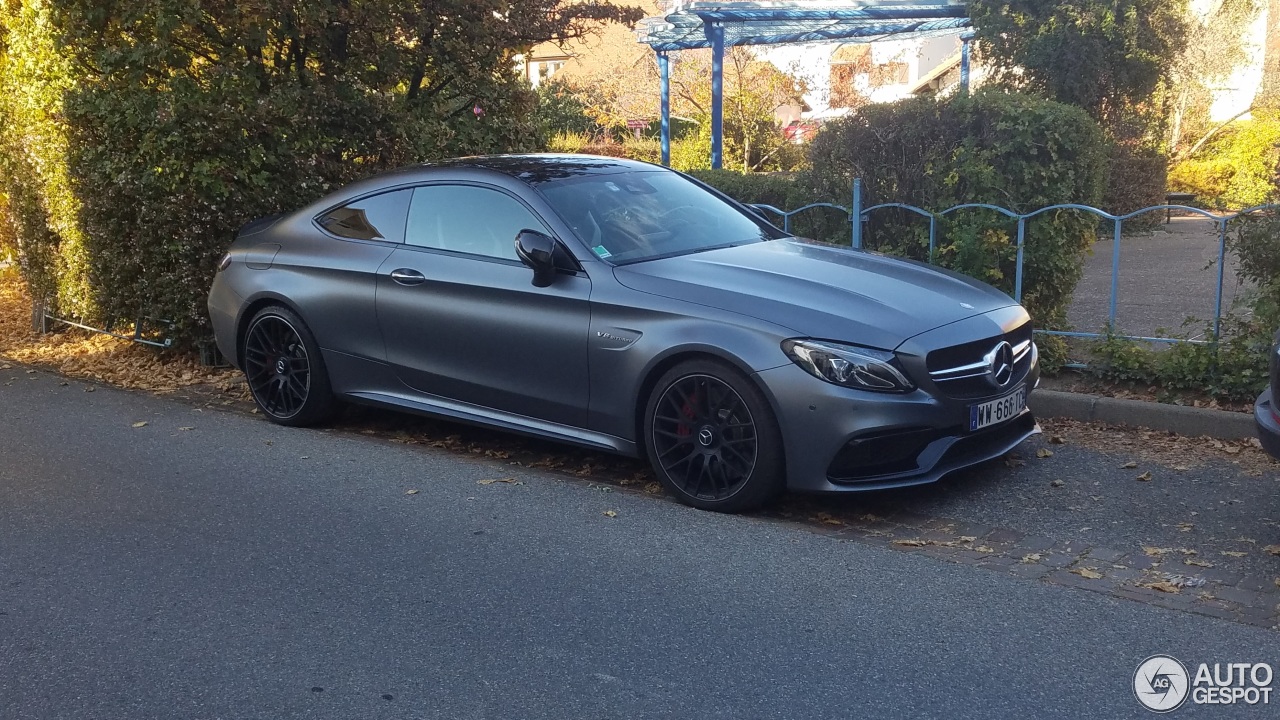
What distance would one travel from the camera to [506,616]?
4285mm

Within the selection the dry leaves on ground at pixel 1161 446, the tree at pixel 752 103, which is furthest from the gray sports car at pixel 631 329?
the tree at pixel 752 103

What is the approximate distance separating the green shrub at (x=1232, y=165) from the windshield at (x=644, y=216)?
51.0ft

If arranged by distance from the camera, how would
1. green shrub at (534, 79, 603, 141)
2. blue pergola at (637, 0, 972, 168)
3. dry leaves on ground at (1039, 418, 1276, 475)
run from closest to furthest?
dry leaves on ground at (1039, 418, 1276, 475) → blue pergola at (637, 0, 972, 168) → green shrub at (534, 79, 603, 141)

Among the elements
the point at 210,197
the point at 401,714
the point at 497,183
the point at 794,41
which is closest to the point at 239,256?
the point at 210,197

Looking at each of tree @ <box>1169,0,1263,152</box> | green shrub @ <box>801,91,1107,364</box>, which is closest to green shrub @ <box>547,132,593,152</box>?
tree @ <box>1169,0,1263,152</box>

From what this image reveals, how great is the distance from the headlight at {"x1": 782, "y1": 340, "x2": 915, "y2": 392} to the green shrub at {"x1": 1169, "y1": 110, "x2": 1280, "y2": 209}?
16.7 m

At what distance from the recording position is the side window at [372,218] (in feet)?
21.9

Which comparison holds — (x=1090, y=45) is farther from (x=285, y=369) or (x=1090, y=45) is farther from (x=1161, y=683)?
(x=1161, y=683)

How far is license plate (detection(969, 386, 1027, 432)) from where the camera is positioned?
17.1ft

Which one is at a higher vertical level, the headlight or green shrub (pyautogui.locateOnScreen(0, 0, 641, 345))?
green shrub (pyautogui.locateOnScreen(0, 0, 641, 345))

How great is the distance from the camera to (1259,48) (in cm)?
2411

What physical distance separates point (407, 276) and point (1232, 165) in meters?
19.1

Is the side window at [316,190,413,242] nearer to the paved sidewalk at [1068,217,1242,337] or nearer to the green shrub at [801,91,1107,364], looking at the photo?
the green shrub at [801,91,1107,364]

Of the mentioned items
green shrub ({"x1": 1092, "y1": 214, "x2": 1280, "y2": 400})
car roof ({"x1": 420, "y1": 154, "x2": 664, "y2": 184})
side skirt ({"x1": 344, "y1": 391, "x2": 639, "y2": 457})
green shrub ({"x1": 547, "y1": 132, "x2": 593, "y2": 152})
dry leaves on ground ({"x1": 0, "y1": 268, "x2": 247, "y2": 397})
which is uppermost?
car roof ({"x1": 420, "y1": 154, "x2": 664, "y2": 184})
